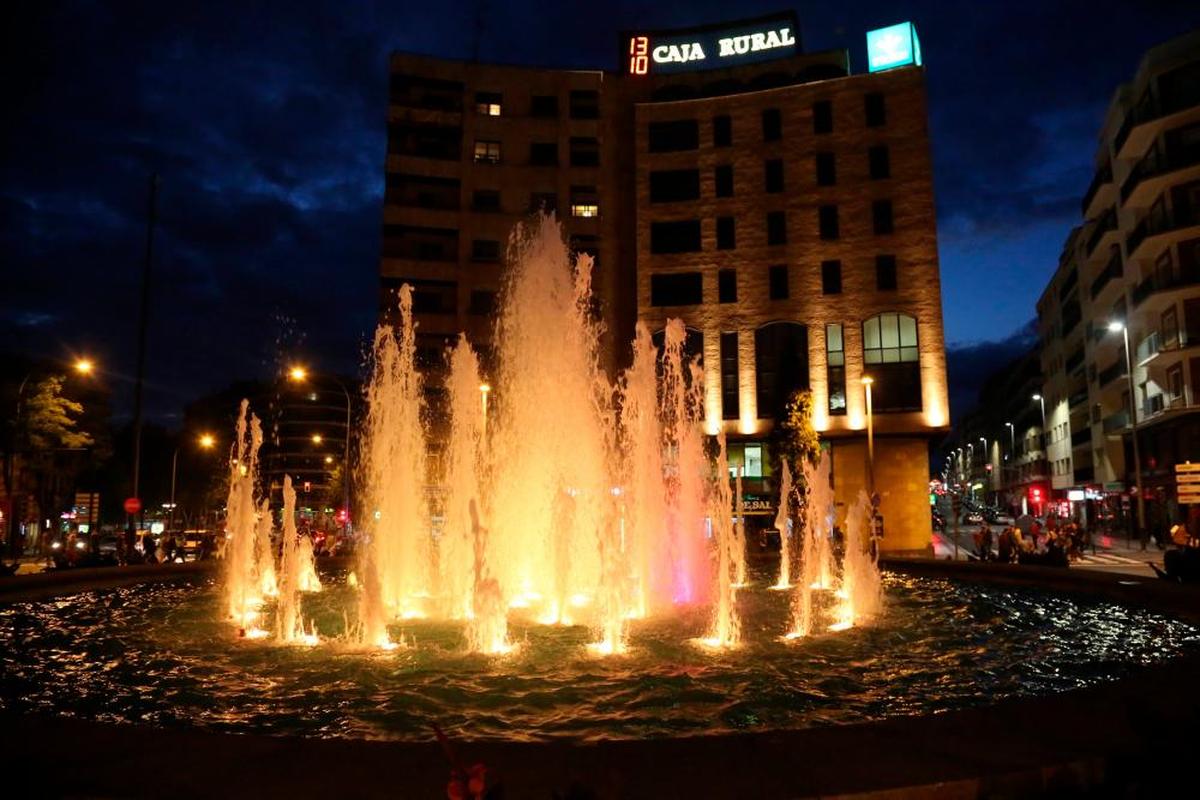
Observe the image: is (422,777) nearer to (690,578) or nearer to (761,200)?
(690,578)

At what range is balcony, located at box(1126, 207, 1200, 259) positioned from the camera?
136 feet

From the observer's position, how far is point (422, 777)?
4391mm

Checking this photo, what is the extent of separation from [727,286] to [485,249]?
15.3 meters

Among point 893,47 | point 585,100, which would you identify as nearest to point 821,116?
point 893,47

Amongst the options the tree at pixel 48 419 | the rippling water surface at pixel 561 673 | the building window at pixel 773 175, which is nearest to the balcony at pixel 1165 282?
the building window at pixel 773 175

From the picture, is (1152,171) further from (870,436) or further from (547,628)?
(547,628)

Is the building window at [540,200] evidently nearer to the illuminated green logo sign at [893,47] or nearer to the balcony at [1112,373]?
the illuminated green logo sign at [893,47]

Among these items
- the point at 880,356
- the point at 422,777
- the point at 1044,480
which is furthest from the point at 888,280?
the point at 1044,480

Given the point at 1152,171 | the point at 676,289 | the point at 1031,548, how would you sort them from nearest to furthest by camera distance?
the point at 1031,548 → the point at 1152,171 → the point at 676,289

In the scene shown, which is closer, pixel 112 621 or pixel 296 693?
pixel 296 693

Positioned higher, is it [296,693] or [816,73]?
[816,73]

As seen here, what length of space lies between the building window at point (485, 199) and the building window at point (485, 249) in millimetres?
2223

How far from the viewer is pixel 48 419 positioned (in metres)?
37.6

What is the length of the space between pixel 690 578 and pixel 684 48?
41058 mm
